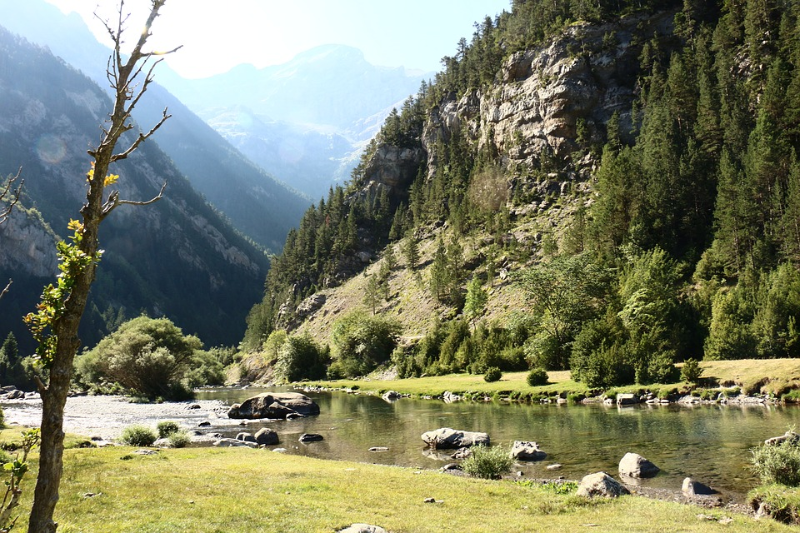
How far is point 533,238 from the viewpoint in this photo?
12825cm

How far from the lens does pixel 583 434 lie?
3519cm

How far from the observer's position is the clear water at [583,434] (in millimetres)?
25391

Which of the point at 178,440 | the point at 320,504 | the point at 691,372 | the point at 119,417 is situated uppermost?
the point at 691,372

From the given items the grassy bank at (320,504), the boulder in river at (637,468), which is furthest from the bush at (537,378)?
the grassy bank at (320,504)

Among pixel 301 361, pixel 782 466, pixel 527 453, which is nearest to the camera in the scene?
pixel 782 466

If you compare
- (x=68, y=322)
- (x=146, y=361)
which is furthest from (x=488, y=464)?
(x=146, y=361)

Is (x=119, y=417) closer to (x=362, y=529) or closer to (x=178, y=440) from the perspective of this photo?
(x=178, y=440)

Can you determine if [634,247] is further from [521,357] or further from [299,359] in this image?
[299,359]

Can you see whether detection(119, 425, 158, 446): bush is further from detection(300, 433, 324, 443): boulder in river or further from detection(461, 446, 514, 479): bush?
detection(461, 446, 514, 479): bush

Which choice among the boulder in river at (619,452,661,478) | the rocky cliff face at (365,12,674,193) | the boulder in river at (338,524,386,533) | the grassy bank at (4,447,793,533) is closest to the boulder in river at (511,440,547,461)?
the boulder in river at (619,452,661,478)

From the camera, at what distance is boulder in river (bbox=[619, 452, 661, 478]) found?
77.4 ft

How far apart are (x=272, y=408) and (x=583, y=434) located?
34.9m

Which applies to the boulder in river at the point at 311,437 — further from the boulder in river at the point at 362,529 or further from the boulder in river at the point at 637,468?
the boulder in river at the point at 362,529

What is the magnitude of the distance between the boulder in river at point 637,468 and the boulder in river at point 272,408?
39.3 metres
